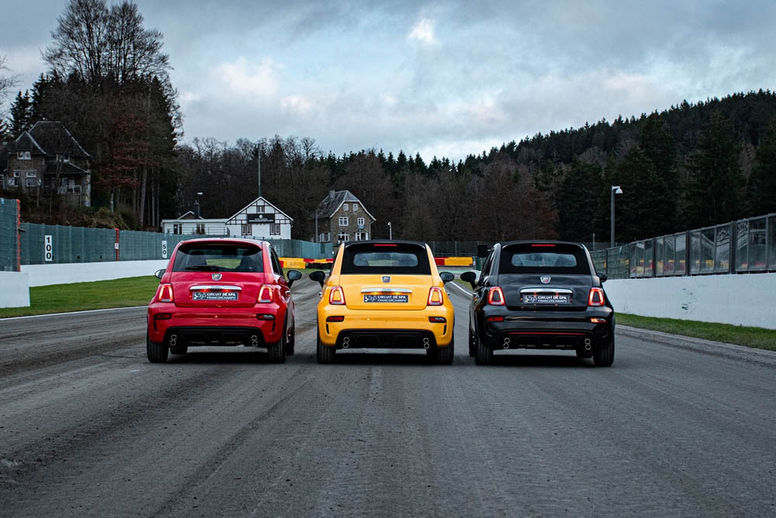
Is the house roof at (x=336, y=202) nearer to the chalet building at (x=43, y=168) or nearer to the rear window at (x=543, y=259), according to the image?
the chalet building at (x=43, y=168)

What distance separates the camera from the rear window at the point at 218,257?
12.7m

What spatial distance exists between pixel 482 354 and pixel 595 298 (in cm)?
157

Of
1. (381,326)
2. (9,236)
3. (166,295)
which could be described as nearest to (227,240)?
(166,295)

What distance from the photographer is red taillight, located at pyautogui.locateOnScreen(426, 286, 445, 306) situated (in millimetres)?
12234

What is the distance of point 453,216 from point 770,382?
123 meters

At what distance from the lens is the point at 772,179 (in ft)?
307

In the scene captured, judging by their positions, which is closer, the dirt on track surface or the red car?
the dirt on track surface

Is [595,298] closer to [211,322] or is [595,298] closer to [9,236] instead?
[211,322]

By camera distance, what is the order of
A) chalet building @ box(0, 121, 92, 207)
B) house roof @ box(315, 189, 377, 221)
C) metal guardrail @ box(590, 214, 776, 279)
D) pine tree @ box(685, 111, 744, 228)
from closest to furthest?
metal guardrail @ box(590, 214, 776, 279) < chalet building @ box(0, 121, 92, 207) < pine tree @ box(685, 111, 744, 228) < house roof @ box(315, 189, 377, 221)

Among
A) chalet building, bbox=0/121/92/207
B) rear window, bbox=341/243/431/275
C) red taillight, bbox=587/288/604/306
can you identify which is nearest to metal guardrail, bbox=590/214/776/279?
red taillight, bbox=587/288/604/306

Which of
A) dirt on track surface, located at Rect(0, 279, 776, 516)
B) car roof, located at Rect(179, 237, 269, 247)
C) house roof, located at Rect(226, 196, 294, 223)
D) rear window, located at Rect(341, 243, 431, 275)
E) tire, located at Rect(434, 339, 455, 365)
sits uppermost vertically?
house roof, located at Rect(226, 196, 294, 223)

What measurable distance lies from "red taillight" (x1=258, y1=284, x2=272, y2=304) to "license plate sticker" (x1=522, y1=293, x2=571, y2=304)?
10.3 ft

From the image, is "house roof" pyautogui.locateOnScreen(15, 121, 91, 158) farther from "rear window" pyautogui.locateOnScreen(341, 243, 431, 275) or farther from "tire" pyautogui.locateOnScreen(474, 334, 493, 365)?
"tire" pyautogui.locateOnScreen(474, 334, 493, 365)

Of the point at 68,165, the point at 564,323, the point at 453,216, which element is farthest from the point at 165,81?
the point at 564,323
